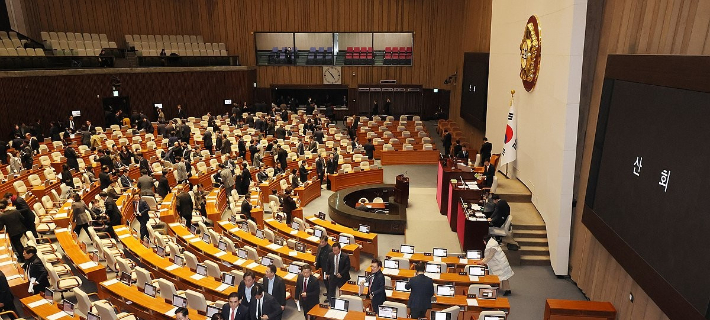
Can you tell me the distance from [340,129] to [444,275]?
19.7m

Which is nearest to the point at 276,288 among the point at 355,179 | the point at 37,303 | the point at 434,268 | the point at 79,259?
the point at 434,268

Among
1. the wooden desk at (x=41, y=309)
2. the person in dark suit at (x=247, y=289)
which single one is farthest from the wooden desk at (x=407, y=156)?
the wooden desk at (x=41, y=309)

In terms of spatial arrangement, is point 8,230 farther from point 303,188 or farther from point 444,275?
point 444,275

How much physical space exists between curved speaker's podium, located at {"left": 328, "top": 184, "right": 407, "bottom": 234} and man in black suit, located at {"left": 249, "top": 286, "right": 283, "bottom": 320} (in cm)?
693

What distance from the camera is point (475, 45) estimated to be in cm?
2327

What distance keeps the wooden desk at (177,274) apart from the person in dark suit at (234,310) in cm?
167

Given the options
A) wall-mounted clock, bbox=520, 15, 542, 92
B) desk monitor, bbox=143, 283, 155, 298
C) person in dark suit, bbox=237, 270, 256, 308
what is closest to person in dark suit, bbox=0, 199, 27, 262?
desk monitor, bbox=143, 283, 155, 298

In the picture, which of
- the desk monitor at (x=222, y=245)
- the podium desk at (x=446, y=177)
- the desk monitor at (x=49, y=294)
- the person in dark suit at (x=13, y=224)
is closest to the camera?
the desk monitor at (x=49, y=294)

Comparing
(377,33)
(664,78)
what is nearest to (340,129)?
(377,33)

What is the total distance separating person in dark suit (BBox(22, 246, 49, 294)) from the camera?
8.26m

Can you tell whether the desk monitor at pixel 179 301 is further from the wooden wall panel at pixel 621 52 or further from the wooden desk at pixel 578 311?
the wooden wall panel at pixel 621 52

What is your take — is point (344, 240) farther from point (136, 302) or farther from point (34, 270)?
point (34, 270)

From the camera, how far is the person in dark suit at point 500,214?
11.2 meters

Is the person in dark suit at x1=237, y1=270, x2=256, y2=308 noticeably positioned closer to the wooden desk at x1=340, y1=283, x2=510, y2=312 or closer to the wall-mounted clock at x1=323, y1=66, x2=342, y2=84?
the wooden desk at x1=340, y1=283, x2=510, y2=312
